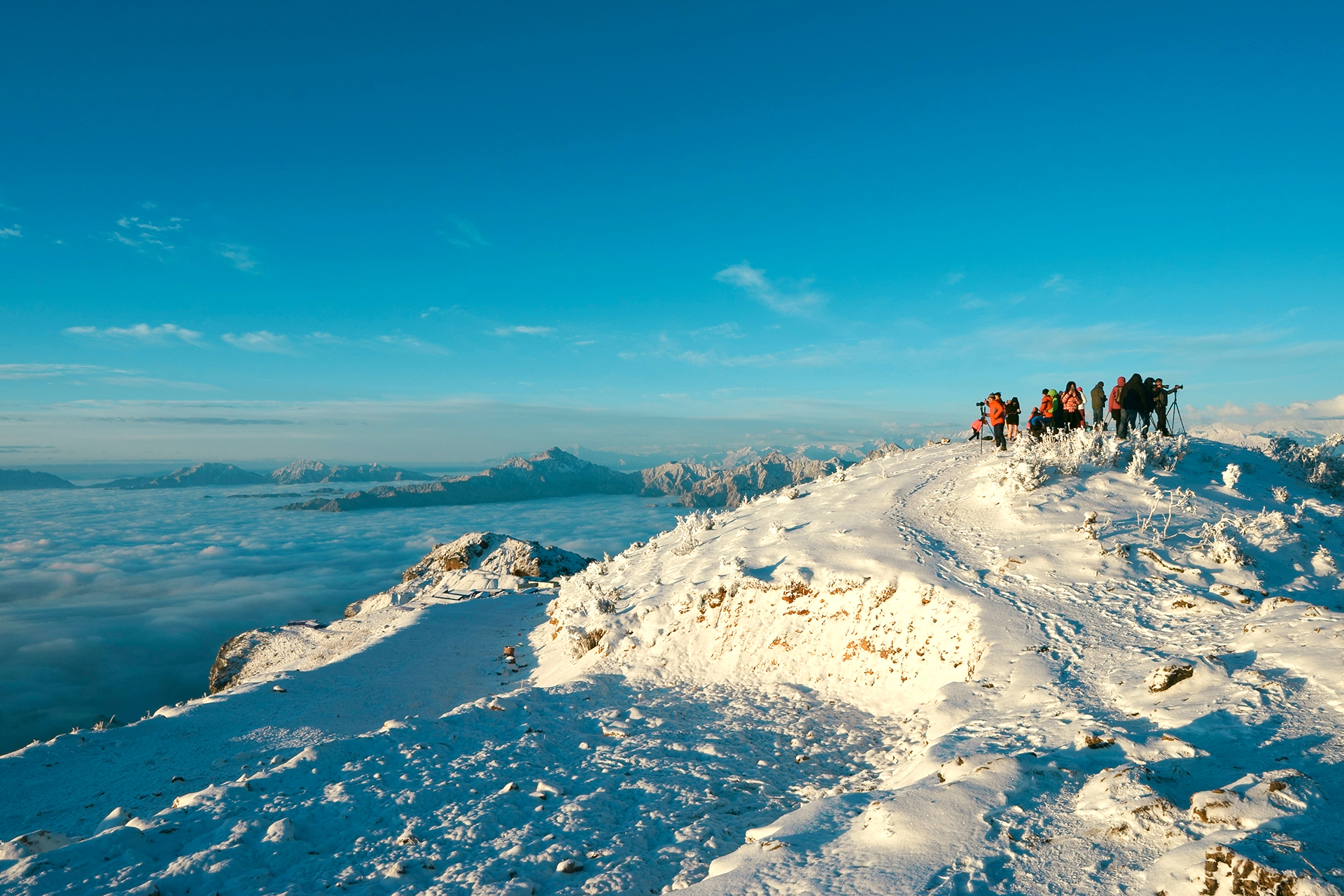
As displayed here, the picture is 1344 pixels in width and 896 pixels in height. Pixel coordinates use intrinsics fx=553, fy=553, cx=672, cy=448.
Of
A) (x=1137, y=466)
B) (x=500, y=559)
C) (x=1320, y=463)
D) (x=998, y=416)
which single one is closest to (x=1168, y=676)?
(x=1137, y=466)

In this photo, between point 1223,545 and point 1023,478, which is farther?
point 1023,478

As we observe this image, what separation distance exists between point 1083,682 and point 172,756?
13304mm

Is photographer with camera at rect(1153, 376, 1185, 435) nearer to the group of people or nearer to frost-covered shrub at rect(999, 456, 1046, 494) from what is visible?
the group of people

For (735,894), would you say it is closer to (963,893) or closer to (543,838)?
(963,893)

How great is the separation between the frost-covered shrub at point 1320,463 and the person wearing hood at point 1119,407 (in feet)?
12.0

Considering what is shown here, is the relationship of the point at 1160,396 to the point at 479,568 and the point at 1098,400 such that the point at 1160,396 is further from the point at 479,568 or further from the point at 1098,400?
the point at 479,568

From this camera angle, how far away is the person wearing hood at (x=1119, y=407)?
16.0 metres

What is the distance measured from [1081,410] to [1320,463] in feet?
17.4

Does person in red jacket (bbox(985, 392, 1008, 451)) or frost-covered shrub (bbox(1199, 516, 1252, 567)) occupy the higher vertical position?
person in red jacket (bbox(985, 392, 1008, 451))

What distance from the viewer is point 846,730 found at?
780cm

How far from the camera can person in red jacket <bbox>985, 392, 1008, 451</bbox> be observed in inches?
650

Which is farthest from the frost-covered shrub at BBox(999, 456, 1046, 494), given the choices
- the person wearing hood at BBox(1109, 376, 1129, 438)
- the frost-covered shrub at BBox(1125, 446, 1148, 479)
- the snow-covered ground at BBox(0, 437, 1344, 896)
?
the person wearing hood at BBox(1109, 376, 1129, 438)

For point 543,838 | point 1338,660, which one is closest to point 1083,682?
point 1338,660

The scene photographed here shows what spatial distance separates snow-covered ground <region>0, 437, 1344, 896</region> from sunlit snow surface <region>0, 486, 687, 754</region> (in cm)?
4058
